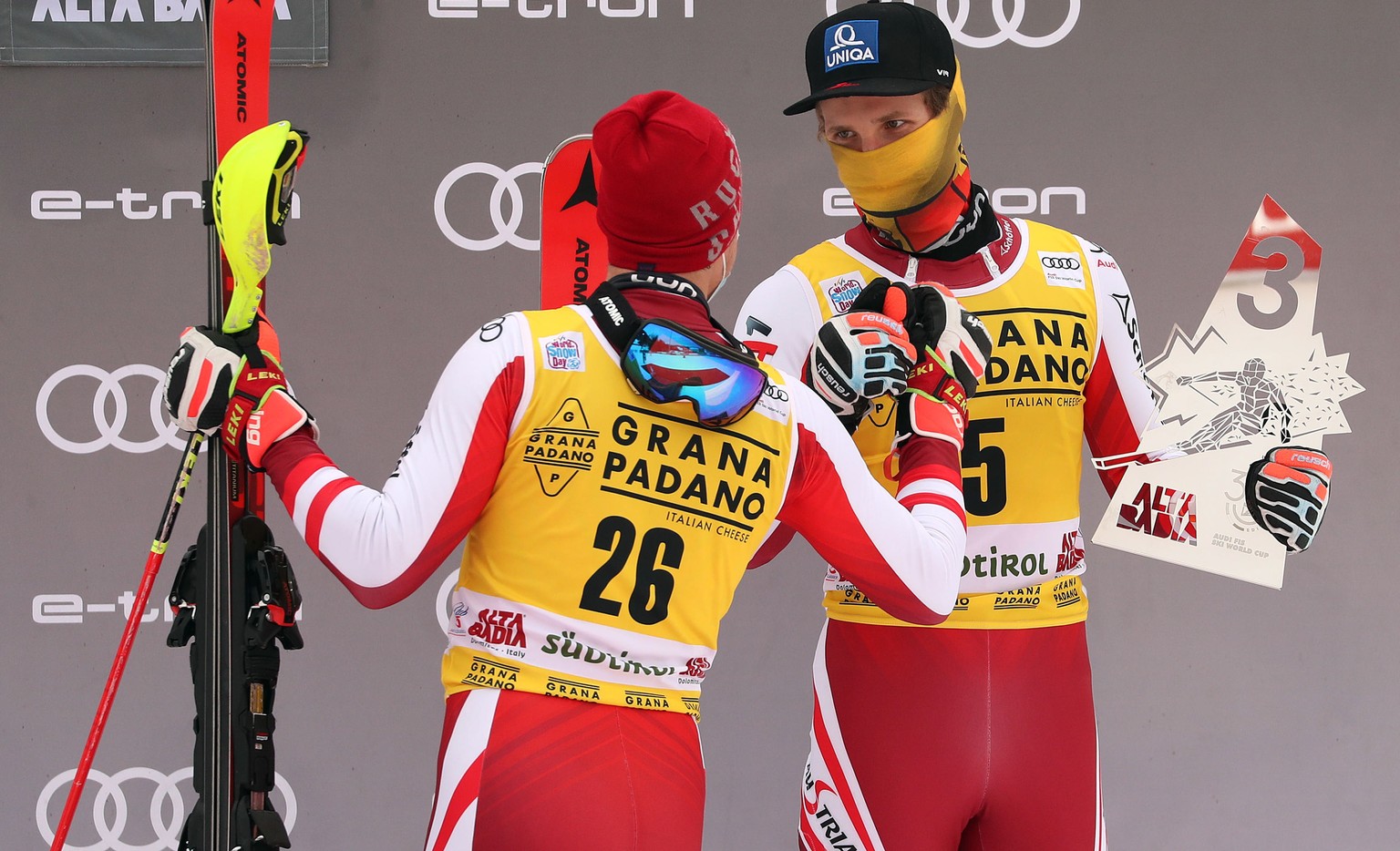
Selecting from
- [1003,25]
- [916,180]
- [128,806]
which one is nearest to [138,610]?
[916,180]

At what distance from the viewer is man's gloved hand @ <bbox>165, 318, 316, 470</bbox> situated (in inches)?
56.5

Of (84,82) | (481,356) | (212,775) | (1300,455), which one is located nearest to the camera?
(481,356)

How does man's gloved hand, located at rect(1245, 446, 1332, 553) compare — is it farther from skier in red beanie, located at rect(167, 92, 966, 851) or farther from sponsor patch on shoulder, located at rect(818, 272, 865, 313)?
skier in red beanie, located at rect(167, 92, 966, 851)

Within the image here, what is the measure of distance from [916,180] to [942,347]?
1.08 feet

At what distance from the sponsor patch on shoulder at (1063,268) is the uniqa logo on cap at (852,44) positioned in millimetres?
428

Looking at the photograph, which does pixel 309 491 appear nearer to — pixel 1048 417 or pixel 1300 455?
pixel 1048 417

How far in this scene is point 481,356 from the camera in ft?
4.37

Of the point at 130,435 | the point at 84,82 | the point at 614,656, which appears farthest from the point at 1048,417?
the point at 84,82

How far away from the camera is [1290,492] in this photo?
70.6 inches

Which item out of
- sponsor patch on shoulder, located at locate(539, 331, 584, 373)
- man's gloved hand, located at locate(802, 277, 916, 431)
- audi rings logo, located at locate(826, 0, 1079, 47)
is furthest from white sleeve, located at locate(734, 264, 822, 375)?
audi rings logo, located at locate(826, 0, 1079, 47)

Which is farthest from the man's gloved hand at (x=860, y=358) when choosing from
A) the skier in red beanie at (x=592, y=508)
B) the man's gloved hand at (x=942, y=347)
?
the skier in red beanie at (x=592, y=508)

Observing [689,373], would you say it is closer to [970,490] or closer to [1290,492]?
[970,490]

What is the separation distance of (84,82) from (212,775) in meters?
2.15

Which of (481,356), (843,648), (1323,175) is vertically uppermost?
(1323,175)
